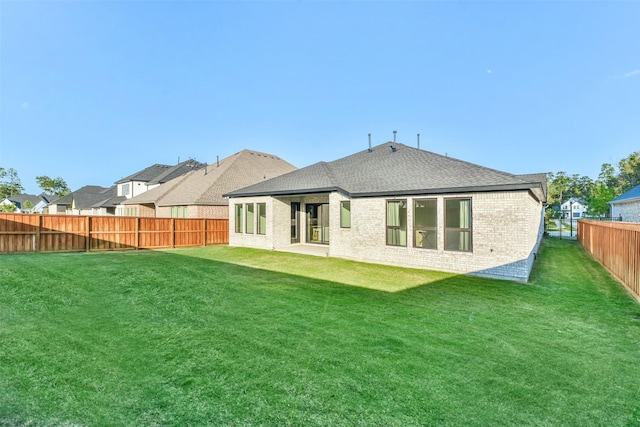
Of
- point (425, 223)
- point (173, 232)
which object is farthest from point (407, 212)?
point (173, 232)

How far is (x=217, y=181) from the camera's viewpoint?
2433cm

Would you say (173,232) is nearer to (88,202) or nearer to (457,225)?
(457,225)

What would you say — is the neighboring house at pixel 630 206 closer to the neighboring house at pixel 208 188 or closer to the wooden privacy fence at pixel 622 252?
the wooden privacy fence at pixel 622 252

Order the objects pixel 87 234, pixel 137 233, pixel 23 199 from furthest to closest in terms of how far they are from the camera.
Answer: pixel 23 199 → pixel 137 233 → pixel 87 234

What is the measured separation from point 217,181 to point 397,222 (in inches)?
683

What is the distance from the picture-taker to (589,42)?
59.7ft

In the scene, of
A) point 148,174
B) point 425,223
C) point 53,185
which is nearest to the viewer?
point 425,223

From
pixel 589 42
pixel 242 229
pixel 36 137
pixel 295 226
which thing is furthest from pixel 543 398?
pixel 36 137

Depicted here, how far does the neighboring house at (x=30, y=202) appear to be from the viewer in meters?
58.3

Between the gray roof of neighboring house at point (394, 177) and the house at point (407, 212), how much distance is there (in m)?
0.04

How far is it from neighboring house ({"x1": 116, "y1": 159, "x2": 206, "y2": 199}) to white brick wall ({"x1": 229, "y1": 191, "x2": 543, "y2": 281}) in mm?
27327

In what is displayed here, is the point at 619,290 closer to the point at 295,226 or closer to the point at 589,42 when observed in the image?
the point at 295,226

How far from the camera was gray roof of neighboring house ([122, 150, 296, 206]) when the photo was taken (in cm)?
2333

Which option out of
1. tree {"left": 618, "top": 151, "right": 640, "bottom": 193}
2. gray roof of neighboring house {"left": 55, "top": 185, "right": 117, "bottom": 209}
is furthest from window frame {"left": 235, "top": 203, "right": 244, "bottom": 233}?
tree {"left": 618, "top": 151, "right": 640, "bottom": 193}
